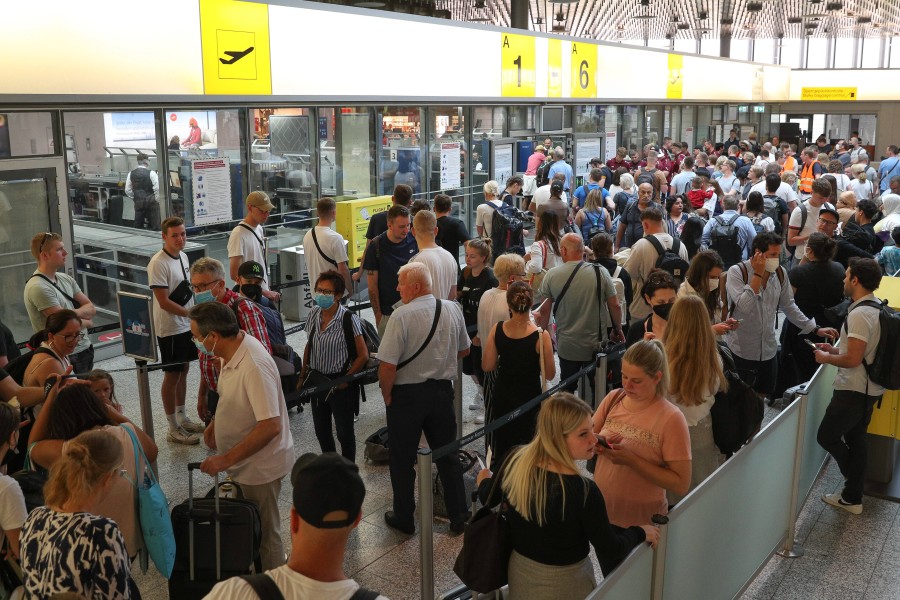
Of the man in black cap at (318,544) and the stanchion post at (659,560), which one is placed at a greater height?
the man in black cap at (318,544)

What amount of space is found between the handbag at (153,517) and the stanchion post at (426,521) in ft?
3.51

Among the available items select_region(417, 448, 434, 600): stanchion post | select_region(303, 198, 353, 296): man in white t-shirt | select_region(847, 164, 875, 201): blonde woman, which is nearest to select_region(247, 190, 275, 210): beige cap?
select_region(303, 198, 353, 296): man in white t-shirt

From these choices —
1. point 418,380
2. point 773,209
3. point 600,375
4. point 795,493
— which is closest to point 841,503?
point 795,493

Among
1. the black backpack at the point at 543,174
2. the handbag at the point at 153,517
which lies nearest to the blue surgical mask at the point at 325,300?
the handbag at the point at 153,517

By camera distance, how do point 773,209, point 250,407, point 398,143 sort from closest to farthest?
point 250,407 < point 773,209 < point 398,143

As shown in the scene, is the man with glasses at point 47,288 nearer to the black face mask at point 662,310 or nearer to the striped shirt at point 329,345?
the striped shirt at point 329,345

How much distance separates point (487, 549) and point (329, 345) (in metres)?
2.43

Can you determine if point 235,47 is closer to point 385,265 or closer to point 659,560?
point 385,265

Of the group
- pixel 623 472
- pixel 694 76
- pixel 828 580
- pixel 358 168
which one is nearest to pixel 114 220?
pixel 358 168

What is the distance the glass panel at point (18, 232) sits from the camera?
7.39 meters

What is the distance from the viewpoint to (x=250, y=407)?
3844 millimetres

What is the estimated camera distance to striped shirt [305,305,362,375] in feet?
16.7

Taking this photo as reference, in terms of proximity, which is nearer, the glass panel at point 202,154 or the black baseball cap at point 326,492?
the black baseball cap at point 326,492

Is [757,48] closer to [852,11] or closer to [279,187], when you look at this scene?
[852,11]
